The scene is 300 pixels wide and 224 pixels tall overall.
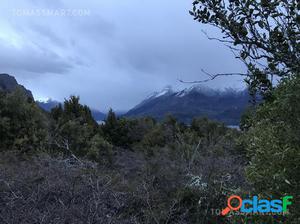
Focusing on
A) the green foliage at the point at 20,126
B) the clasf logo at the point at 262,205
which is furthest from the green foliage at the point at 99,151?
the clasf logo at the point at 262,205

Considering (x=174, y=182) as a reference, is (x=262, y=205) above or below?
above

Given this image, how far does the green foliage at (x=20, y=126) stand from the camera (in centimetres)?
1187

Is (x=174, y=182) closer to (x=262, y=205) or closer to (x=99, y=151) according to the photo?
(x=262, y=205)

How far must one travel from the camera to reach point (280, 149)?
244 centimetres

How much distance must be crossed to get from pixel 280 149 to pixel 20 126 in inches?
438

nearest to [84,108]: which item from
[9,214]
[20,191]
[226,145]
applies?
[226,145]

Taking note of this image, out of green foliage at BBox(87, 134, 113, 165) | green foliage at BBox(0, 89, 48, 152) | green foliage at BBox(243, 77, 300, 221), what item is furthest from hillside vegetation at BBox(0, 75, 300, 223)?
green foliage at BBox(0, 89, 48, 152)

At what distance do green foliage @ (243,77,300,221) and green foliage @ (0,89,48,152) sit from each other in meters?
10.1

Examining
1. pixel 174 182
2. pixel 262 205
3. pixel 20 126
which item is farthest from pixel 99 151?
pixel 262 205

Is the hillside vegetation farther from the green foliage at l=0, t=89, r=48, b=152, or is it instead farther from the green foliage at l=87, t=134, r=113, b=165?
the green foliage at l=0, t=89, r=48, b=152

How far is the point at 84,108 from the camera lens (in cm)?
2052

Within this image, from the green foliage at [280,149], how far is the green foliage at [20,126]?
10.1 m

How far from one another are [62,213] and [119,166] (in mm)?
6419

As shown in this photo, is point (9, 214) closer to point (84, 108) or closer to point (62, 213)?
point (62, 213)
